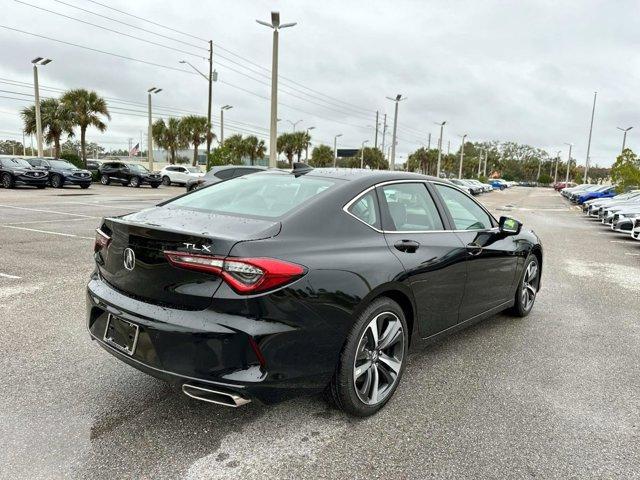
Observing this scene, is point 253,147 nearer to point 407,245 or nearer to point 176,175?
point 176,175

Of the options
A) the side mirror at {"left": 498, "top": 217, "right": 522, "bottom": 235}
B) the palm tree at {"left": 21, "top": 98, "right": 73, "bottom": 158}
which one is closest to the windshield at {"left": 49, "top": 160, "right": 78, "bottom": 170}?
the palm tree at {"left": 21, "top": 98, "right": 73, "bottom": 158}

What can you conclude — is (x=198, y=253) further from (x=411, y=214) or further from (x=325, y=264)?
(x=411, y=214)

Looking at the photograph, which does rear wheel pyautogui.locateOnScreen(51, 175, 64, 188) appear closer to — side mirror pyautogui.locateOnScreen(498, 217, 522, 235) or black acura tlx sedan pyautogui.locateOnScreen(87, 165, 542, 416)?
black acura tlx sedan pyautogui.locateOnScreen(87, 165, 542, 416)

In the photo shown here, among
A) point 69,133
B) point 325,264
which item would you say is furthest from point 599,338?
point 69,133

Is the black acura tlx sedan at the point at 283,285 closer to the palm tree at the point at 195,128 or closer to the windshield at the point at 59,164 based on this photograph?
the windshield at the point at 59,164

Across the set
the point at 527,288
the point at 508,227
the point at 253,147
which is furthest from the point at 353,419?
the point at 253,147

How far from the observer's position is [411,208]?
12.2 feet

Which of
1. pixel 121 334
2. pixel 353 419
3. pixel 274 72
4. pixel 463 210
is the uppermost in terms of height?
pixel 274 72

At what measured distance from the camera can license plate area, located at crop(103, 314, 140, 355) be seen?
273 centimetres

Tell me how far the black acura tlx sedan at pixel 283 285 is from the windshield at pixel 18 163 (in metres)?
24.5

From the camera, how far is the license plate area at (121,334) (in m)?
2.73

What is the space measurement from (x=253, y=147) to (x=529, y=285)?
199 ft

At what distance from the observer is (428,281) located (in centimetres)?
347

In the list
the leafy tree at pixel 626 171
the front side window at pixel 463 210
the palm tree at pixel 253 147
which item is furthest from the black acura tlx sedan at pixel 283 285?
the palm tree at pixel 253 147
